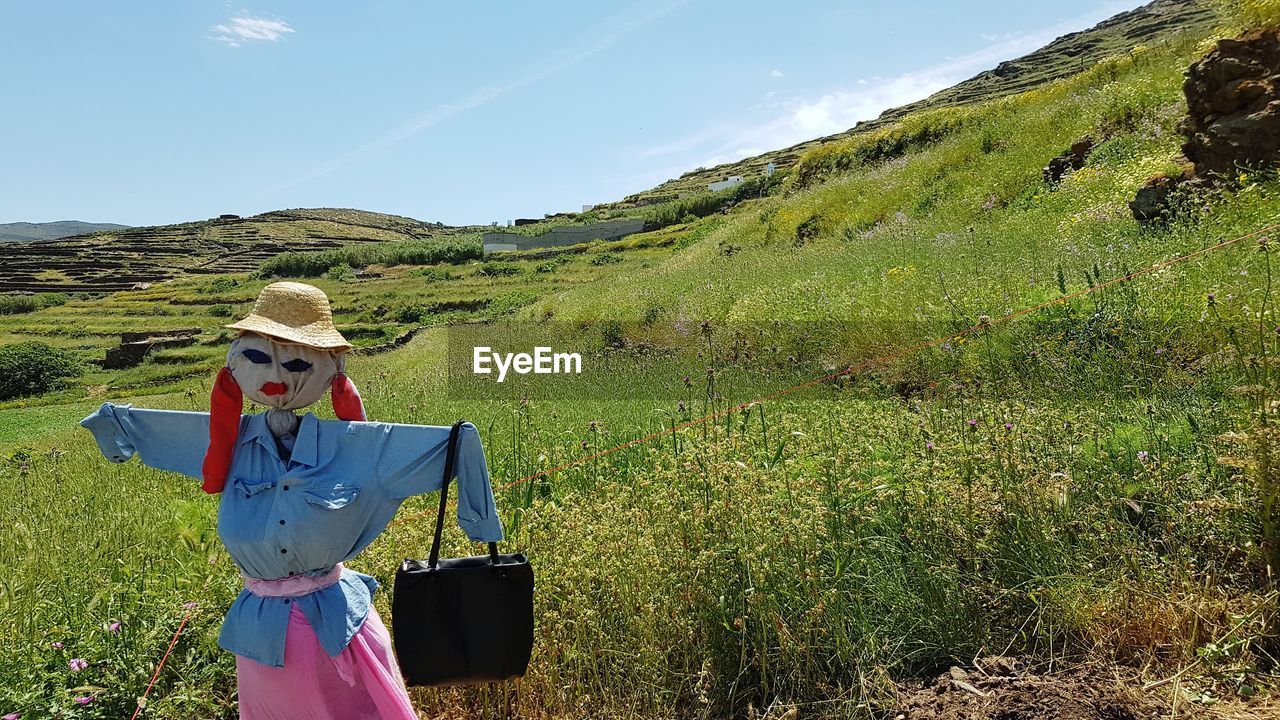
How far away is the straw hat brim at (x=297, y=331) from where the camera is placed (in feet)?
6.00

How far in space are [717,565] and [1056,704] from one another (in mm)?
1143

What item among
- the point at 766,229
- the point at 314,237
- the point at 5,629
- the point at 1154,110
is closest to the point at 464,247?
the point at 314,237

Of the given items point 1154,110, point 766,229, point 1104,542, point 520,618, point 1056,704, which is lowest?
point 1056,704

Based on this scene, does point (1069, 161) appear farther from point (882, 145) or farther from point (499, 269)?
point (499, 269)

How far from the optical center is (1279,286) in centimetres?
416

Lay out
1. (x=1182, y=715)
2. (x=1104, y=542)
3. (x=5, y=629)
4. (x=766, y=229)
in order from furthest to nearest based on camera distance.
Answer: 1. (x=766, y=229)
2. (x=5, y=629)
3. (x=1104, y=542)
4. (x=1182, y=715)

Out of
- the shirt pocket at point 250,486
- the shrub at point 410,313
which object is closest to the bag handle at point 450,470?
the shirt pocket at point 250,486

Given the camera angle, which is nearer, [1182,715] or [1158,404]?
[1182,715]

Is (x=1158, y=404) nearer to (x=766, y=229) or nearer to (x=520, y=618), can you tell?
(x=520, y=618)

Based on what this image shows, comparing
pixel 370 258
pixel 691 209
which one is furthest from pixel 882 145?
pixel 370 258

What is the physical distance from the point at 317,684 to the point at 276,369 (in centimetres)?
87

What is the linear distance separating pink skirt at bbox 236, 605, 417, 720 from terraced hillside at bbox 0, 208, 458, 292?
78230 millimetres

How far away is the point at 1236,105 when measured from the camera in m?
6.86

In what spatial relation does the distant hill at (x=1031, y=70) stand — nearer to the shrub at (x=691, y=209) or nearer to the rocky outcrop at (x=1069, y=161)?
the shrub at (x=691, y=209)
